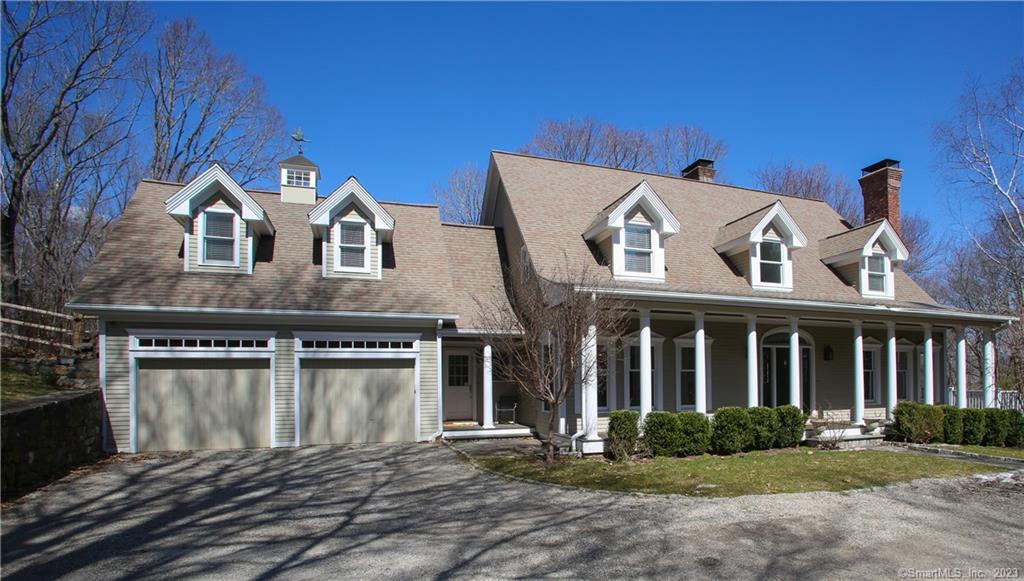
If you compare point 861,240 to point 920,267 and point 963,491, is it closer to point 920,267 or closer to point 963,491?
point 963,491

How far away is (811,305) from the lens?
1500 cm

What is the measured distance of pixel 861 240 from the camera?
58.6ft

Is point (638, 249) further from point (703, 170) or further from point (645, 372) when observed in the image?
point (703, 170)

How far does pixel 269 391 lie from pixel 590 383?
711 cm

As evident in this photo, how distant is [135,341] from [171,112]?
2175 centimetres

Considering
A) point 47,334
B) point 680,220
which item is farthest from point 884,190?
point 47,334

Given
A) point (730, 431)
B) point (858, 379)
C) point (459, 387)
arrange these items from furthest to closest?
point (459, 387) → point (858, 379) → point (730, 431)

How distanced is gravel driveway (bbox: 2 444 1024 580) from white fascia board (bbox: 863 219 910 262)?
852 cm

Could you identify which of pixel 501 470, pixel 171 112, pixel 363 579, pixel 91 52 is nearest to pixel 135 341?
pixel 501 470

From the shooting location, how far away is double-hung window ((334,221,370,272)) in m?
15.1

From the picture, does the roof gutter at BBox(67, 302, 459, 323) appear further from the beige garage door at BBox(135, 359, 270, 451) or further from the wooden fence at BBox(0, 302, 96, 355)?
the wooden fence at BBox(0, 302, 96, 355)

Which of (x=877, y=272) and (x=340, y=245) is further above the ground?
(x=340, y=245)

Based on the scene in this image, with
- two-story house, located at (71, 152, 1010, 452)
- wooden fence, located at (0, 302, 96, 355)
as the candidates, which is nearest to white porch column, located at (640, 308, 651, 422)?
two-story house, located at (71, 152, 1010, 452)

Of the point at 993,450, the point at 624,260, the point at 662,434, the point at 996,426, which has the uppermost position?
the point at 624,260
